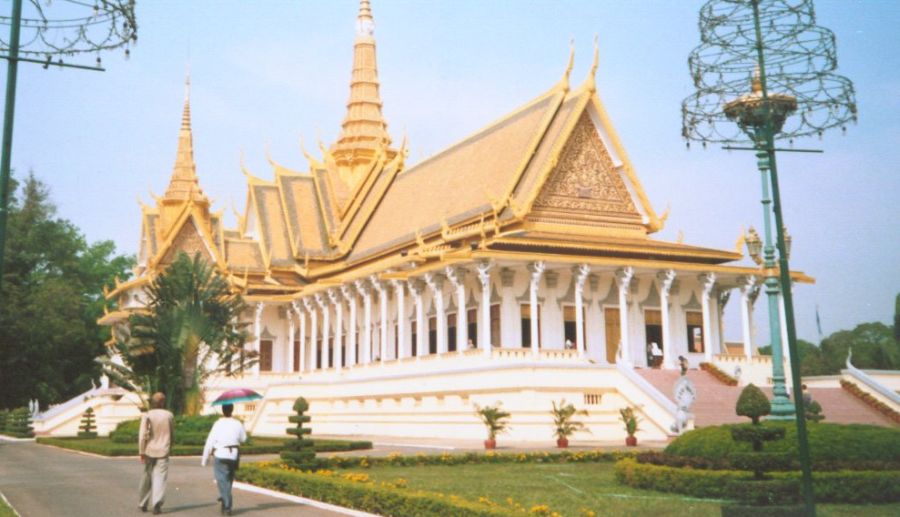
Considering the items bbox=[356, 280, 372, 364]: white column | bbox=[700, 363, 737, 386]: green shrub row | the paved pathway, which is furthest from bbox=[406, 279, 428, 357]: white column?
the paved pathway

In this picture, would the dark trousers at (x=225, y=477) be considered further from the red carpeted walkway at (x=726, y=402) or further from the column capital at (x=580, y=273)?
the column capital at (x=580, y=273)

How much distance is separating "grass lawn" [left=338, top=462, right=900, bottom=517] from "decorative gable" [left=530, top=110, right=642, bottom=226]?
50.7 ft

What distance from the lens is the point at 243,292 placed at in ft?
133

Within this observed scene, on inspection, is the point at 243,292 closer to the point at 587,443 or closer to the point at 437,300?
the point at 437,300

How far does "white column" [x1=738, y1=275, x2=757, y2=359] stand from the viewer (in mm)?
30078

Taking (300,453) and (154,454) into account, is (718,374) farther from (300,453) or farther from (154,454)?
(154,454)

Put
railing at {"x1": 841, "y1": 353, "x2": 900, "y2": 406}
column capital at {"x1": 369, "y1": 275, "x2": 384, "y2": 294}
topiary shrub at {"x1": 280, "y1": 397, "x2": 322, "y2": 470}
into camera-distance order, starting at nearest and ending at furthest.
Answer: topiary shrub at {"x1": 280, "y1": 397, "x2": 322, "y2": 470}
railing at {"x1": 841, "y1": 353, "x2": 900, "y2": 406}
column capital at {"x1": 369, "y1": 275, "x2": 384, "y2": 294}

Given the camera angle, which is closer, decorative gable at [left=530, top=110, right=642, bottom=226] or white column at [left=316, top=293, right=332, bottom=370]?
decorative gable at [left=530, top=110, right=642, bottom=226]

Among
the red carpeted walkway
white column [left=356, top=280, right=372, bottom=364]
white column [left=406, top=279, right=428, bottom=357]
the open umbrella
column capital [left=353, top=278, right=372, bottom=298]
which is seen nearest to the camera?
the open umbrella

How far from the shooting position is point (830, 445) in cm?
1233

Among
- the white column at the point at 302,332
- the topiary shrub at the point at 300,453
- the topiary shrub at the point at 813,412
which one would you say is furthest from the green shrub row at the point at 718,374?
the white column at the point at 302,332

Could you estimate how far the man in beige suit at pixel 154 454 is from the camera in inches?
417

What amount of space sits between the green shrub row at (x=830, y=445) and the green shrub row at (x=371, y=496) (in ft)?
13.7

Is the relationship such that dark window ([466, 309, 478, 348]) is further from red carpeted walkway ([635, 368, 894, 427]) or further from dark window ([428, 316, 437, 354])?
red carpeted walkway ([635, 368, 894, 427])
